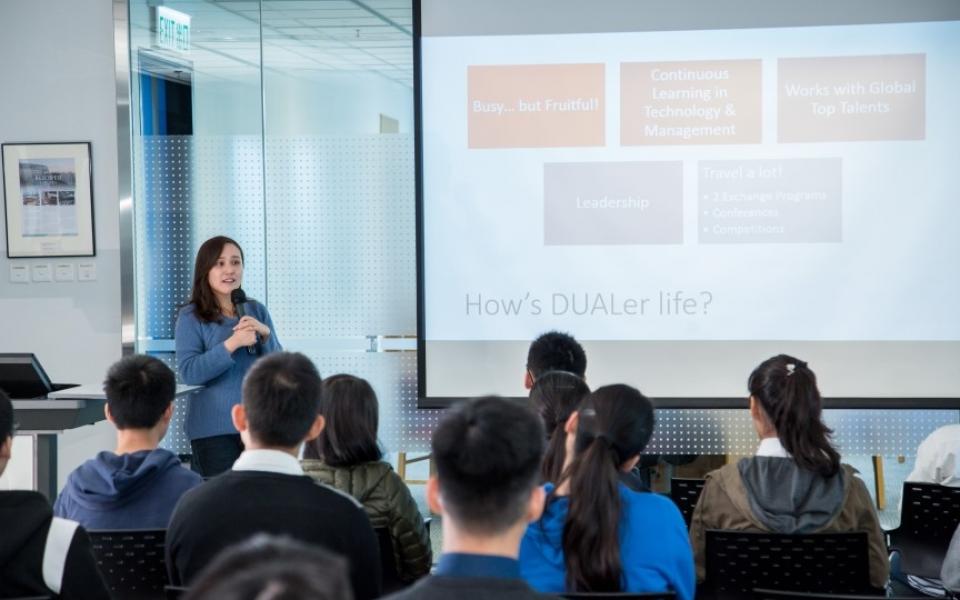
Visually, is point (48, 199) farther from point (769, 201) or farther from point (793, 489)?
point (793, 489)

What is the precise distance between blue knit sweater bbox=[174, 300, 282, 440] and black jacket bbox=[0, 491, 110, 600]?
7.59 feet

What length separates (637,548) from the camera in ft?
6.33

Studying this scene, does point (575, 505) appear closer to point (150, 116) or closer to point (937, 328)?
point (937, 328)

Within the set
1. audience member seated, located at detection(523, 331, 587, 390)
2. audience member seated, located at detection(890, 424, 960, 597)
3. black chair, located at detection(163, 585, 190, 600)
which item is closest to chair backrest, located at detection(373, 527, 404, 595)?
black chair, located at detection(163, 585, 190, 600)

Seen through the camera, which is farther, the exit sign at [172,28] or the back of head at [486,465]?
the exit sign at [172,28]

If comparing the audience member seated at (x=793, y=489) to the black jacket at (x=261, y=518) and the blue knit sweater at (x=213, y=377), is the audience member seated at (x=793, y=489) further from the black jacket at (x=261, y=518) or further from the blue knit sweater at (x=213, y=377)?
the blue knit sweater at (x=213, y=377)

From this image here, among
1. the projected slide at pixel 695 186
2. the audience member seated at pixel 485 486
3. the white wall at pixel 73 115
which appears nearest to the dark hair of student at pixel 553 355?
the projected slide at pixel 695 186

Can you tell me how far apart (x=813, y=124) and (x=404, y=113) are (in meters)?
1.84

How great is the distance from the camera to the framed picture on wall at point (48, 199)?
4.79m

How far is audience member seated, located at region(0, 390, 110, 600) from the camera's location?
1.75 metres

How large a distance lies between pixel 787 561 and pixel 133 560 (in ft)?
4.80

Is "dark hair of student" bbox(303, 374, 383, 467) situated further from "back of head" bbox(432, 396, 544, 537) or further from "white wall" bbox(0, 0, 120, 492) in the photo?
"white wall" bbox(0, 0, 120, 492)

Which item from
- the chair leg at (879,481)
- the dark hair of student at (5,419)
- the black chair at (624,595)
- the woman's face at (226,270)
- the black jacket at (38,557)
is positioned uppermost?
the woman's face at (226,270)

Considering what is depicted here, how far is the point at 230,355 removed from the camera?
4.00m
